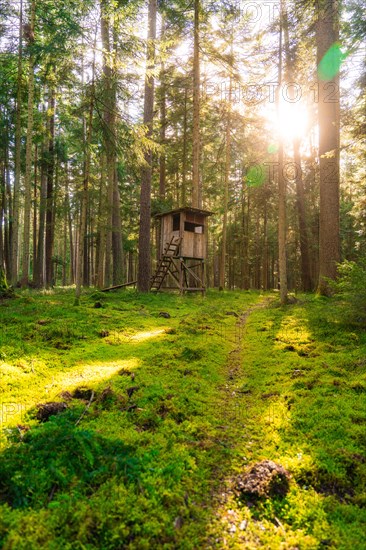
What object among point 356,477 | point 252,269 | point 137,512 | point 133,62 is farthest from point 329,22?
point 252,269

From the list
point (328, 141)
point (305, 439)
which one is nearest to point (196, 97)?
point (328, 141)

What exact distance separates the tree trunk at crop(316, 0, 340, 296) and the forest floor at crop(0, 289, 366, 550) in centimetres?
563

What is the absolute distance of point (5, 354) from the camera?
549 centimetres

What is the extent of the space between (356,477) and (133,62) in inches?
509

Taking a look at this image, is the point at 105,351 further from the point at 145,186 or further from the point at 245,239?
the point at 245,239

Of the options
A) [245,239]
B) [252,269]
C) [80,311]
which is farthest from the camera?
A: [252,269]

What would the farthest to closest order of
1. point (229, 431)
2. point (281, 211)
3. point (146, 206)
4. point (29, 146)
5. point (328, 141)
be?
point (146, 206) → point (29, 146) → point (281, 211) → point (328, 141) → point (229, 431)

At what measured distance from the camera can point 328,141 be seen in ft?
41.4

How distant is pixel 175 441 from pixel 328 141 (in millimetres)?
13029

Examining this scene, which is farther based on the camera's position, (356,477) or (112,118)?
(112,118)

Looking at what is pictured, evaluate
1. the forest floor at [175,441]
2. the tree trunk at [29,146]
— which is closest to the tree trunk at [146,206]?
the tree trunk at [29,146]

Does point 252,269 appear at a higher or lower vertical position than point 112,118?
lower

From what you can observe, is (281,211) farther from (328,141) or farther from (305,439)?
(305,439)

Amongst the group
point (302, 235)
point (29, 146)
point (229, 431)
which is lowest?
point (229, 431)
